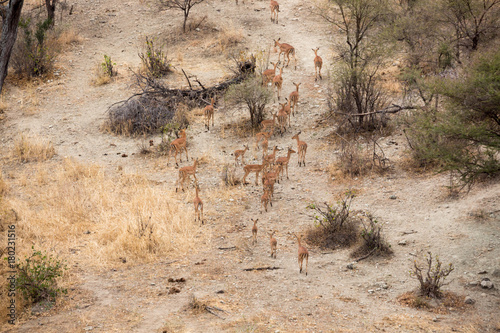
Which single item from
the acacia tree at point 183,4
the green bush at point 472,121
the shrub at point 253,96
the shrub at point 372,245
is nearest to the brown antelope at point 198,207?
the shrub at point 372,245

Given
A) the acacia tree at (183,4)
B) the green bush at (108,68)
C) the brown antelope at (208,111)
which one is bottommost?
the brown antelope at (208,111)

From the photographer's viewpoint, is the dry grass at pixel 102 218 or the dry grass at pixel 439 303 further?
the dry grass at pixel 102 218

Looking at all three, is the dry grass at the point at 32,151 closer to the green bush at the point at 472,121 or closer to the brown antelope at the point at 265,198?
the brown antelope at the point at 265,198

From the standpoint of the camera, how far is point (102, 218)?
9750 millimetres

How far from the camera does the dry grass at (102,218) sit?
8.66m

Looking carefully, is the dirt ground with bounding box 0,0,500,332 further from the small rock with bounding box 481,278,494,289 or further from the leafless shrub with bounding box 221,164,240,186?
the leafless shrub with bounding box 221,164,240,186

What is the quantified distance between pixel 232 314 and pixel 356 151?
6.19m

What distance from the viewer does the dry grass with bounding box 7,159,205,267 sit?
8.66 m

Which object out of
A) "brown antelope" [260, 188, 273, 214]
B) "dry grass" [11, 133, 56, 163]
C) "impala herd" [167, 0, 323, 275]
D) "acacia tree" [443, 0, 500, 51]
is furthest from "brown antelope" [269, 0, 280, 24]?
"brown antelope" [260, 188, 273, 214]

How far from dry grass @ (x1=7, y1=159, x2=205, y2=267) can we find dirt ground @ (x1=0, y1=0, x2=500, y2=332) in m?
0.36

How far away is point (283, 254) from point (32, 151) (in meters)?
8.28

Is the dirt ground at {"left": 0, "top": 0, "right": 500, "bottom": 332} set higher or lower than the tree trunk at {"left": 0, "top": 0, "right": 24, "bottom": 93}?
lower

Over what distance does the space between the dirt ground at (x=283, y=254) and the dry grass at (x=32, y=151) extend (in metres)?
0.32

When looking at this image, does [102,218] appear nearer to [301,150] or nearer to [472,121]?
[301,150]
